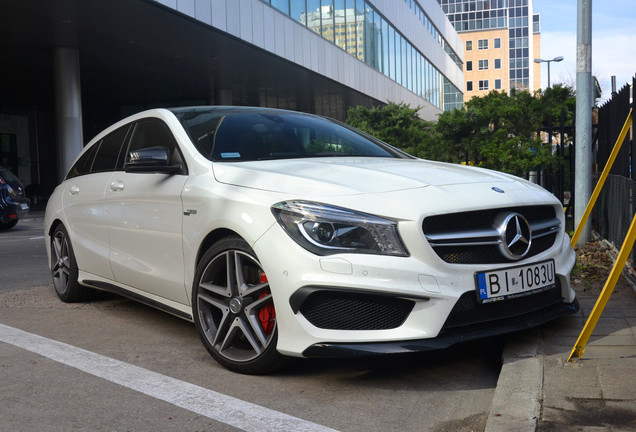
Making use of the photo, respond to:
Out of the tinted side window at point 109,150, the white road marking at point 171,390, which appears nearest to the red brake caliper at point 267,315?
the white road marking at point 171,390

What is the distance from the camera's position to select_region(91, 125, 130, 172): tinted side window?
5453 mm

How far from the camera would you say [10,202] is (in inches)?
644

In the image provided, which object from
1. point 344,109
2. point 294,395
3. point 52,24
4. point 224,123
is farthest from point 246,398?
point 344,109

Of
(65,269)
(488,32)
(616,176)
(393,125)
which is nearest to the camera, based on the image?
(65,269)

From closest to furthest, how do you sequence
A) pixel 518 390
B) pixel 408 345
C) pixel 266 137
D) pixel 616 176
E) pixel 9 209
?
1. pixel 518 390
2. pixel 408 345
3. pixel 266 137
4. pixel 616 176
5. pixel 9 209

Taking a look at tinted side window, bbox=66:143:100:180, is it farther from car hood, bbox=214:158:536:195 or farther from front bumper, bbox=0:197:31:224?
front bumper, bbox=0:197:31:224

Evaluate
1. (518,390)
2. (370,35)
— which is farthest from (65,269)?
(370,35)

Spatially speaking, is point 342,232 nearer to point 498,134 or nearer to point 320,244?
point 320,244

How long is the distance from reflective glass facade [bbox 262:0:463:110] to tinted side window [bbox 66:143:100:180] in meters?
18.6

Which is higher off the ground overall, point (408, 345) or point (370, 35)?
point (370, 35)

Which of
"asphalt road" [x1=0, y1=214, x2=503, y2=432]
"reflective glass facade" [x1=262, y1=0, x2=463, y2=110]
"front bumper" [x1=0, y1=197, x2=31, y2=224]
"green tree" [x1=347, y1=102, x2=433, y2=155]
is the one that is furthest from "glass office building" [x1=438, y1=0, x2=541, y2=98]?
"asphalt road" [x1=0, y1=214, x2=503, y2=432]

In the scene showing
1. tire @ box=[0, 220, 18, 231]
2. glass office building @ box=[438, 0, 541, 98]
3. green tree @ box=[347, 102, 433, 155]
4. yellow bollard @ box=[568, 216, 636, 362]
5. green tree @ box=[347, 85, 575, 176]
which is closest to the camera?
yellow bollard @ box=[568, 216, 636, 362]

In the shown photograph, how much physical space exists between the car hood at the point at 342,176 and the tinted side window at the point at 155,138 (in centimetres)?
50

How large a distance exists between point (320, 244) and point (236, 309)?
0.69m
